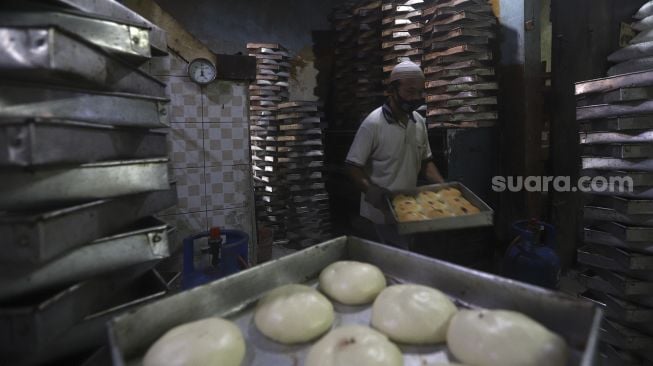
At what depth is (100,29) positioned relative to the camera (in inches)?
44.8

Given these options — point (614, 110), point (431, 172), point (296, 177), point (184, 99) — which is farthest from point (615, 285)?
point (296, 177)

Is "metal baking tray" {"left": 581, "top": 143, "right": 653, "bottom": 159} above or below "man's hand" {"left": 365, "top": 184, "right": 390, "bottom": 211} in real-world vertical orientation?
above

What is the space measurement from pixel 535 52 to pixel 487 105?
0.70m

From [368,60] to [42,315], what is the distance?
5197mm

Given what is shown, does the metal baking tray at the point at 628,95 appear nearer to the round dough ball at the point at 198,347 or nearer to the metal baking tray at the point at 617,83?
the metal baking tray at the point at 617,83

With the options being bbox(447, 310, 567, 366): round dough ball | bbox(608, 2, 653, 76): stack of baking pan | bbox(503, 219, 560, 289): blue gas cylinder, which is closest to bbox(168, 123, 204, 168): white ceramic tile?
bbox(447, 310, 567, 366): round dough ball

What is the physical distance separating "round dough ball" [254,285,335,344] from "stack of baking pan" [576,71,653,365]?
2160 millimetres

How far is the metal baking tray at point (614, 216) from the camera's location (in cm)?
224

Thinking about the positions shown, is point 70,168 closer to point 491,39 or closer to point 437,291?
point 437,291

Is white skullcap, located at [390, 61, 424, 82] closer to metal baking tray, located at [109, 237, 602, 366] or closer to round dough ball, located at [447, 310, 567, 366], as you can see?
metal baking tray, located at [109, 237, 602, 366]

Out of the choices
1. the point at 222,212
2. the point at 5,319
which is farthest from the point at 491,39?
the point at 5,319

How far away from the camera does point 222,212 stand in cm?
295

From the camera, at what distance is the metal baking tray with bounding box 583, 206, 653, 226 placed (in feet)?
7.34

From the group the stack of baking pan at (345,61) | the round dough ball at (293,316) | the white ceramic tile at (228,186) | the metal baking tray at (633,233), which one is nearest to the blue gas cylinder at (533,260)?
the metal baking tray at (633,233)
